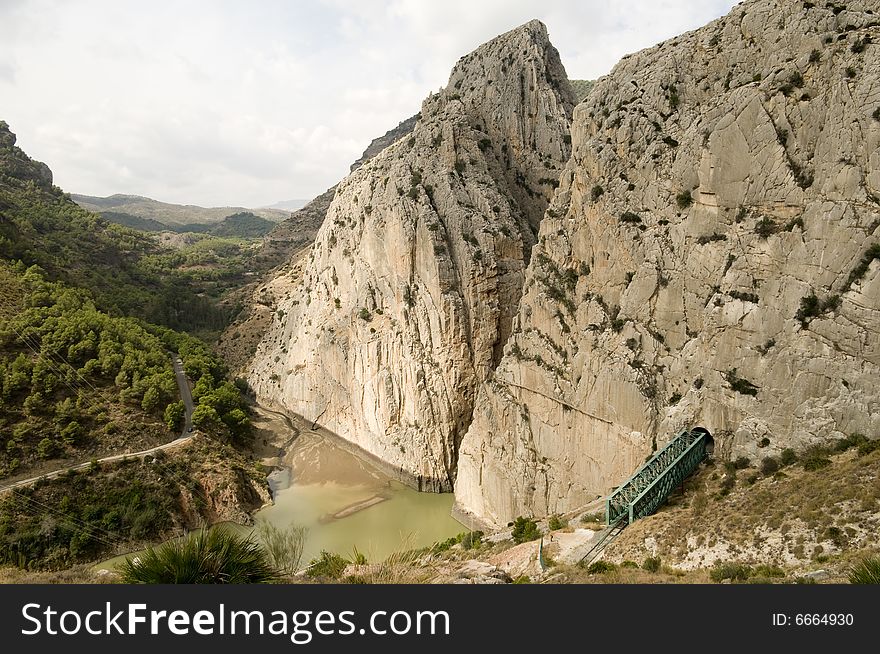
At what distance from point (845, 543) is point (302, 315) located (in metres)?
49.9

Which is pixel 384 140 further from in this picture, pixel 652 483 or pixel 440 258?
pixel 652 483

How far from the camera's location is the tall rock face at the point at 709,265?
1709 cm

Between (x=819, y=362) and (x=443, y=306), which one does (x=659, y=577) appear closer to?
(x=819, y=362)

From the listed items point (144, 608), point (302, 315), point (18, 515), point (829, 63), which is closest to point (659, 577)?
point (144, 608)

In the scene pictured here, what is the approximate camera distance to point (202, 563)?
8211 millimetres

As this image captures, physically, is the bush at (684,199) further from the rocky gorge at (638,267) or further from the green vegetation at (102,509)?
the green vegetation at (102,509)

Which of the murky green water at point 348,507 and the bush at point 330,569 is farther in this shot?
the murky green water at point 348,507

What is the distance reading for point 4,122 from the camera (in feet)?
371

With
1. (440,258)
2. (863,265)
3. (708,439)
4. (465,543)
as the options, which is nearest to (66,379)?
(440,258)

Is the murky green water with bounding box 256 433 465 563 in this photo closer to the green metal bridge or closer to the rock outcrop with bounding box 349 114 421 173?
the green metal bridge

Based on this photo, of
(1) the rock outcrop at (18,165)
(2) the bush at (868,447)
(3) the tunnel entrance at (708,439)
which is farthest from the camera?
(1) the rock outcrop at (18,165)

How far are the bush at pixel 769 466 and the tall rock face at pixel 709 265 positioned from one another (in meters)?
0.45

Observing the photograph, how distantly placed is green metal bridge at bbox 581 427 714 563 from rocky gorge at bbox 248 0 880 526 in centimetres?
98

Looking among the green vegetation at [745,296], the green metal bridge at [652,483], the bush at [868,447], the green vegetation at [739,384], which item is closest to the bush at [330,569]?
the green metal bridge at [652,483]
